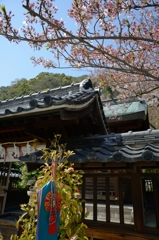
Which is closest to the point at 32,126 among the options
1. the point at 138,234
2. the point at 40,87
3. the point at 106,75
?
the point at 138,234

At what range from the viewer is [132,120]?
9.55 meters

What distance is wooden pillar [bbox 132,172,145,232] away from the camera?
3.50 metres

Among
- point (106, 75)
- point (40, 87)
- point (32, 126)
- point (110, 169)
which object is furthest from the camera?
point (40, 87)

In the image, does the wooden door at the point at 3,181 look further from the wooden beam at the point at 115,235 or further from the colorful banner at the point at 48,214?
the colorful banner at the point at 48,214

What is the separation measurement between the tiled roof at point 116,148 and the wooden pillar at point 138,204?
1.99ft

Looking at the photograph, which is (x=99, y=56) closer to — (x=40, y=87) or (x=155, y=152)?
(x=155, y=152)

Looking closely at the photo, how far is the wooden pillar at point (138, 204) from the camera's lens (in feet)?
11.5

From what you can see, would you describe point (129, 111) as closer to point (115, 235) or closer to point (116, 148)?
point (116, 148)

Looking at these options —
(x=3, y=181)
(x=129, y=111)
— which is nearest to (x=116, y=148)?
(x=3, y=181)

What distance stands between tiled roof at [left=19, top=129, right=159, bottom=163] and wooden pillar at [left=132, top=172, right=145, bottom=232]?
0.61 m

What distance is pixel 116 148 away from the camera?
4.24 meters

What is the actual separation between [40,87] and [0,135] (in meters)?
A: 39.7

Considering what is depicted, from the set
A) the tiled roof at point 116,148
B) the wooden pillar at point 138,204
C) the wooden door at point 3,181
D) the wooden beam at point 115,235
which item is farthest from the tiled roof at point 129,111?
the wooden beam at point 115,235

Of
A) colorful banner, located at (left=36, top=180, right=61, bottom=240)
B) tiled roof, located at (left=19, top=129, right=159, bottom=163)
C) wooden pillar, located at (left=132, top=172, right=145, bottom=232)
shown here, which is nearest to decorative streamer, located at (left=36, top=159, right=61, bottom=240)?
colorful banner, located at (left=36, top=180, right=61, bottom=240)
